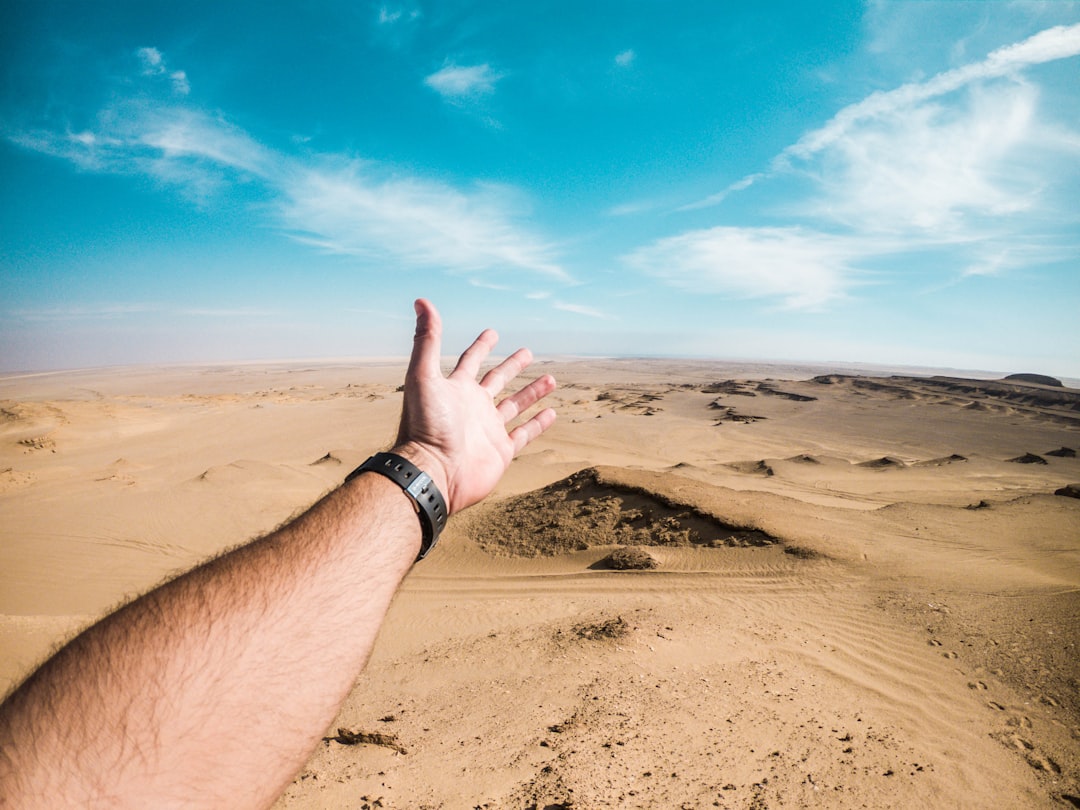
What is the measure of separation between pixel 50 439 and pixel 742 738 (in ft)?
64.7

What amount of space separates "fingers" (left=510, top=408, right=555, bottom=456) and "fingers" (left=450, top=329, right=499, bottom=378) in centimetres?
32

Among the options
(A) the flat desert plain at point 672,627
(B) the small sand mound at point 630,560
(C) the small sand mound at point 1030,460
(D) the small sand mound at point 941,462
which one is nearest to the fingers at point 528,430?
(A) the flat desert plain at point 672,627

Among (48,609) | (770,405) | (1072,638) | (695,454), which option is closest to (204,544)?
(48,609)

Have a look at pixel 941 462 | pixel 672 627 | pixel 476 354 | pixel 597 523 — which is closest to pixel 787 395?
pixel 941 462

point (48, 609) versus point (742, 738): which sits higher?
point (742, 738)

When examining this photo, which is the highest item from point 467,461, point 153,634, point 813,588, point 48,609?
point 467,461

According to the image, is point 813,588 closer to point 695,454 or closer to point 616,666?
point 616,666

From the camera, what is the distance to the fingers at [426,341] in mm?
1794

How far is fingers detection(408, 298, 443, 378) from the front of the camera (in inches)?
70.6

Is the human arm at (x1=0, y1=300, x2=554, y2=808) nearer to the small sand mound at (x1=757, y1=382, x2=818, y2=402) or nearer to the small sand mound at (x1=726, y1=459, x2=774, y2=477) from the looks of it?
the small sand mound at (x1=726, y1=459, x2=774, y2=477)

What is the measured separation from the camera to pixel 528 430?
7.68ft

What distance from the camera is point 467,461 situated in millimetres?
1879

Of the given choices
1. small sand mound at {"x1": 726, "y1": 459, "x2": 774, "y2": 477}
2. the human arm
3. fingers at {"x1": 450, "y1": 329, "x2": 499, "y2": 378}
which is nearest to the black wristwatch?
the human arm

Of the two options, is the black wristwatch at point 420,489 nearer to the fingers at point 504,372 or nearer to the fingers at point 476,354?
the fingers at point 476,354
